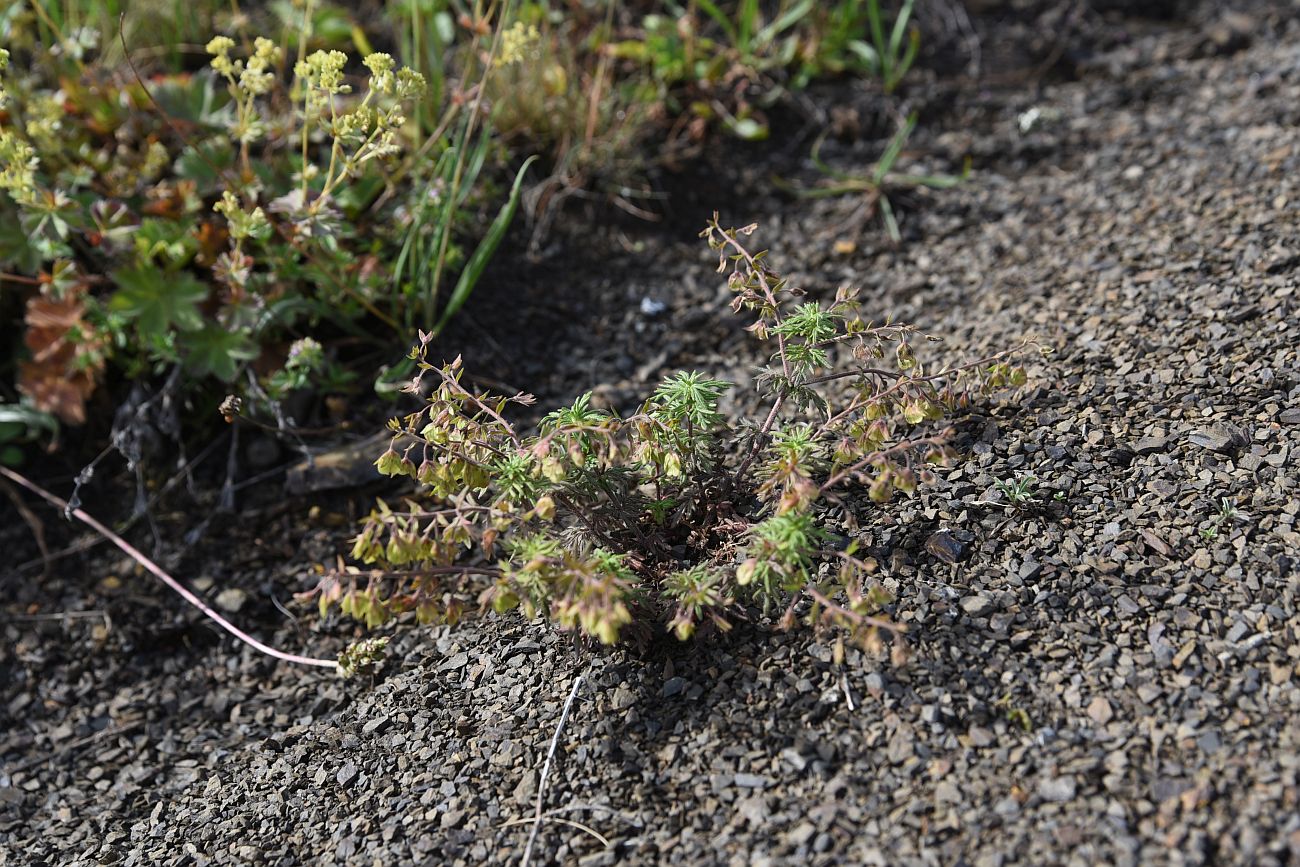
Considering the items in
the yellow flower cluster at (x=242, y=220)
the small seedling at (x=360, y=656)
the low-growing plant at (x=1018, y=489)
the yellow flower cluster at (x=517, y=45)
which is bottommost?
the small seedling at (x=360, y=656)

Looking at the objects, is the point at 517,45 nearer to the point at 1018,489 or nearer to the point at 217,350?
the point at 217,350

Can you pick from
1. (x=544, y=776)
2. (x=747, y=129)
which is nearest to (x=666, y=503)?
(x=544, y=776)

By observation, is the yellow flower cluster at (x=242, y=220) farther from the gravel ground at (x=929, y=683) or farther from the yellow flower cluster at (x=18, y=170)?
the gravel ground at (x=929, y=683)

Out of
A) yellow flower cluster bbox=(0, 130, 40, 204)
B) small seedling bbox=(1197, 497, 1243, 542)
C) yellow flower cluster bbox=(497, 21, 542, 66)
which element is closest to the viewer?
small seedling bbox=(1197, 497, 1243, 542)

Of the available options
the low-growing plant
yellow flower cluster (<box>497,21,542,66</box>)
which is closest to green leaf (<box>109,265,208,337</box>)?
yellow flower cluster (<box>497,21,542,66</box>)

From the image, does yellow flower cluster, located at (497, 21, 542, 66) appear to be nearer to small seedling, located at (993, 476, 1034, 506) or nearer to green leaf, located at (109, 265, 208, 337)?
green leaf, located at (109, 265, 208, 337)

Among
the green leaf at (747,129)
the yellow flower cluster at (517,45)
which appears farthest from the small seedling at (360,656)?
the green leaf at (747,129)
